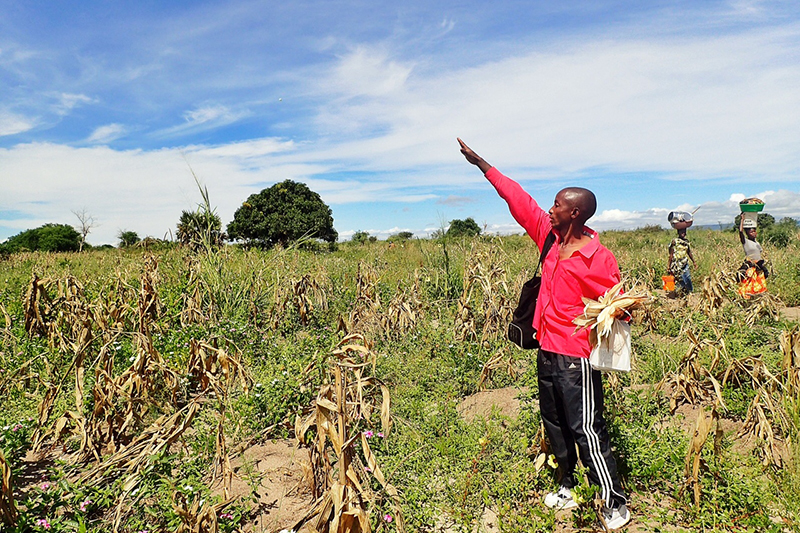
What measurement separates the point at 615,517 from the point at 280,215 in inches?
883

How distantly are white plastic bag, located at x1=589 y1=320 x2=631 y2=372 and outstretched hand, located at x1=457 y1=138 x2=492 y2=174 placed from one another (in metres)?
1.35

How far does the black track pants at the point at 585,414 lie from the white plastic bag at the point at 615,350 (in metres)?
0.17

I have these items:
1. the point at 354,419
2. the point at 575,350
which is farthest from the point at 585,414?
the point at 354,419

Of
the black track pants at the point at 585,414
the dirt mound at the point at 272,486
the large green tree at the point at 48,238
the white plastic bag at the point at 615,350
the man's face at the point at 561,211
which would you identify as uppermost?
Result: the large green tree at the point at 48,238

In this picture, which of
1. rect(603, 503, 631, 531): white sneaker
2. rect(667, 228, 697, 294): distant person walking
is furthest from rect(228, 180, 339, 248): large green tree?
rect(603, 503, 631, 531): white sneaker

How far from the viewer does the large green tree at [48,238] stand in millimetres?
26141

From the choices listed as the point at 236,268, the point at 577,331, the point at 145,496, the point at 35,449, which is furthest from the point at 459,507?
the point at 236,268

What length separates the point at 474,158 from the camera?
10.3ft

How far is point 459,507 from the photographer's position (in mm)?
2600

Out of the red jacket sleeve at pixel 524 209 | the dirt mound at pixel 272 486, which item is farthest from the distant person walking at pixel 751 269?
the dirt mound at pixel 272 486

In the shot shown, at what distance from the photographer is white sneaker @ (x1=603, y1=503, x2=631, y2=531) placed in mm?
2388

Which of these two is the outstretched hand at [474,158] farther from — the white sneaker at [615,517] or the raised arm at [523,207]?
the white sneaker at [615,517]

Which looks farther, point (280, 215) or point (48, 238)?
point (48, 238)

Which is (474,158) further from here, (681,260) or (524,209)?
(681,260)
